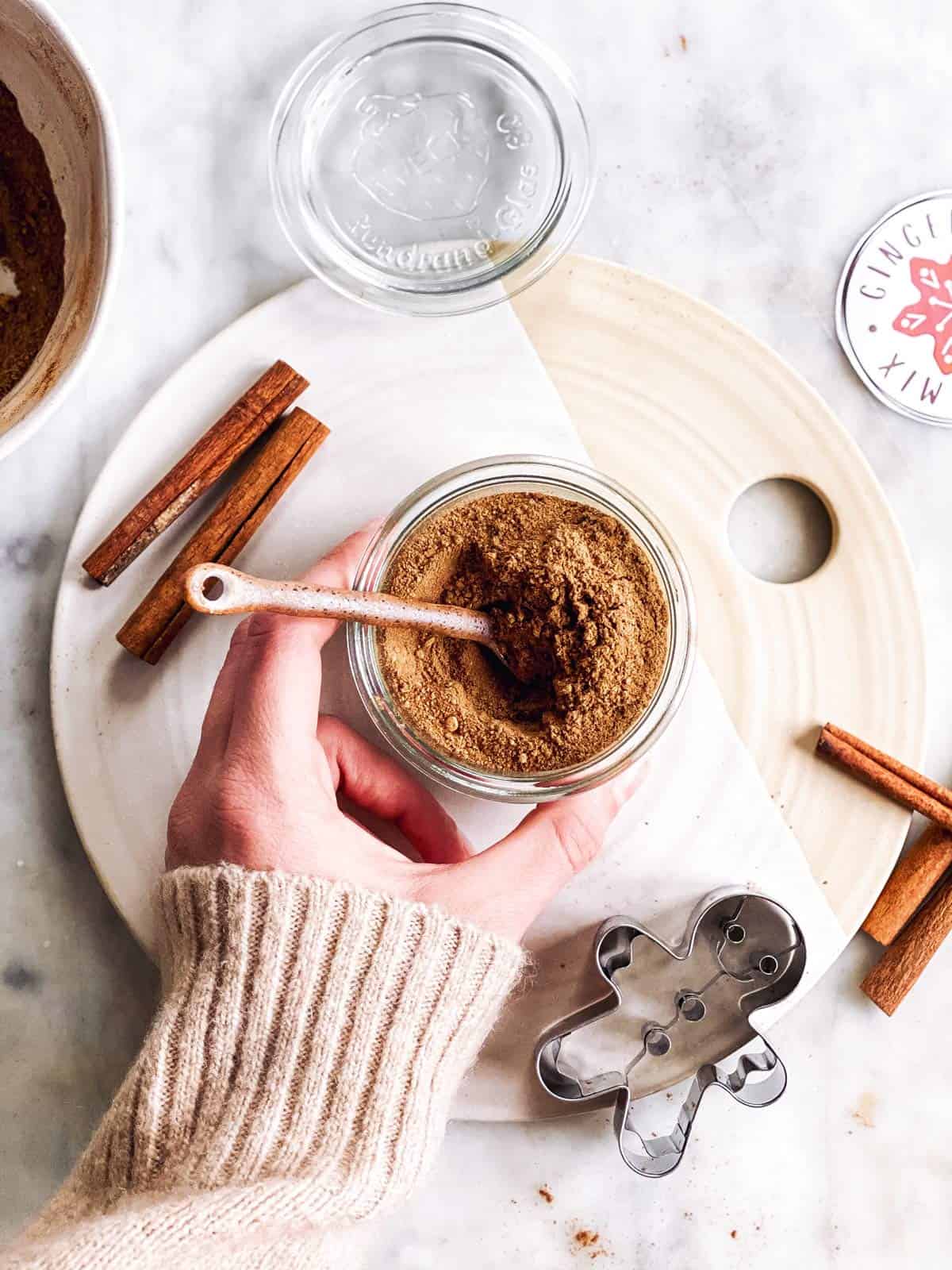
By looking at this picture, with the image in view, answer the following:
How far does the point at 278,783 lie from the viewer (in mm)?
961

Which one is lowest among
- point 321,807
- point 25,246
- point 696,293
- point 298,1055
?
point 298,1055

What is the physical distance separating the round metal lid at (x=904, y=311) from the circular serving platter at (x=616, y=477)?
0.11 m

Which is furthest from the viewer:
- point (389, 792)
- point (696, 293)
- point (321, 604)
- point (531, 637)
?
point (696, 293)

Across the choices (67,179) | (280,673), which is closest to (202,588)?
(280,673)

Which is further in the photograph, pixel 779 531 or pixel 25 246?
pixel 779 531

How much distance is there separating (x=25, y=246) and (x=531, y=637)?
61cm

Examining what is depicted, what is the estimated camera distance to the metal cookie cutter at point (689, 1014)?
1.07m

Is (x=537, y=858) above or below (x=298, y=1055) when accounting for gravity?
above

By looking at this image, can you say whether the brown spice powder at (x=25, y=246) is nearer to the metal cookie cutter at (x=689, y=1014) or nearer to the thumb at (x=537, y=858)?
the thumb at (x=537, y=858)

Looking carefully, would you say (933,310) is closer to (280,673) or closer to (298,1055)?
(280,673)

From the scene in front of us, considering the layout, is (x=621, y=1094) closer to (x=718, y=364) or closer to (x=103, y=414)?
A: (x=718, y=364)

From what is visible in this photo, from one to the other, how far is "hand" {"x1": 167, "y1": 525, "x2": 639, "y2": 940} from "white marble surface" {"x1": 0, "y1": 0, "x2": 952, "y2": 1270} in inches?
11.1

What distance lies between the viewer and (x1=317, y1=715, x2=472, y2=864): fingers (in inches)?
41.9

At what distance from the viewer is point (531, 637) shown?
3.13 feet
